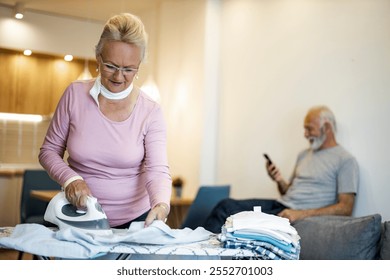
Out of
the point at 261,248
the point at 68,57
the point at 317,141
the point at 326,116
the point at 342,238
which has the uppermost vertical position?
the point at 68,57

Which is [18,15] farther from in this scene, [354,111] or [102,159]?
[354,111]

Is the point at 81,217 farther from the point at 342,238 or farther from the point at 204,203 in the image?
the point at 204,203

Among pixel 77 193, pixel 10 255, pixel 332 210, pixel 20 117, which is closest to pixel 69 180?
pixel 77 193

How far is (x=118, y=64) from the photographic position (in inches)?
53.3

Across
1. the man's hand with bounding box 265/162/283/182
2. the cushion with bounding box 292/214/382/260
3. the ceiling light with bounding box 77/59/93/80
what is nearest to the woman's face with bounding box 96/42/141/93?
the ceiling light with bounding box 77/59/93/80

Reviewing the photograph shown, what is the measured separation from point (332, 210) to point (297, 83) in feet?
2.32

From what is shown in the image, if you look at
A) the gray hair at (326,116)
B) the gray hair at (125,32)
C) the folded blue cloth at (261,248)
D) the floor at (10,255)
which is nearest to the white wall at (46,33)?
the gray hair at (125,32)

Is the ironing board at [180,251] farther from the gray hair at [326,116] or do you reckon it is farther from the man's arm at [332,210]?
the gray hair at [326,116]

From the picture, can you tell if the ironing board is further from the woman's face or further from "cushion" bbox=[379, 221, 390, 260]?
"cushion" bbox=[379, 221, 390, 260]

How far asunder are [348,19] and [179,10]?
2.51ft

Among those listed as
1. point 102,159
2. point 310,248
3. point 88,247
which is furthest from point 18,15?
point 310,248

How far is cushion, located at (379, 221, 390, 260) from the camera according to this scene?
1799 mm

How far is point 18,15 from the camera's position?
1.55 metres

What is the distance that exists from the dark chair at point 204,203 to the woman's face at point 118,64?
125 centimetres
